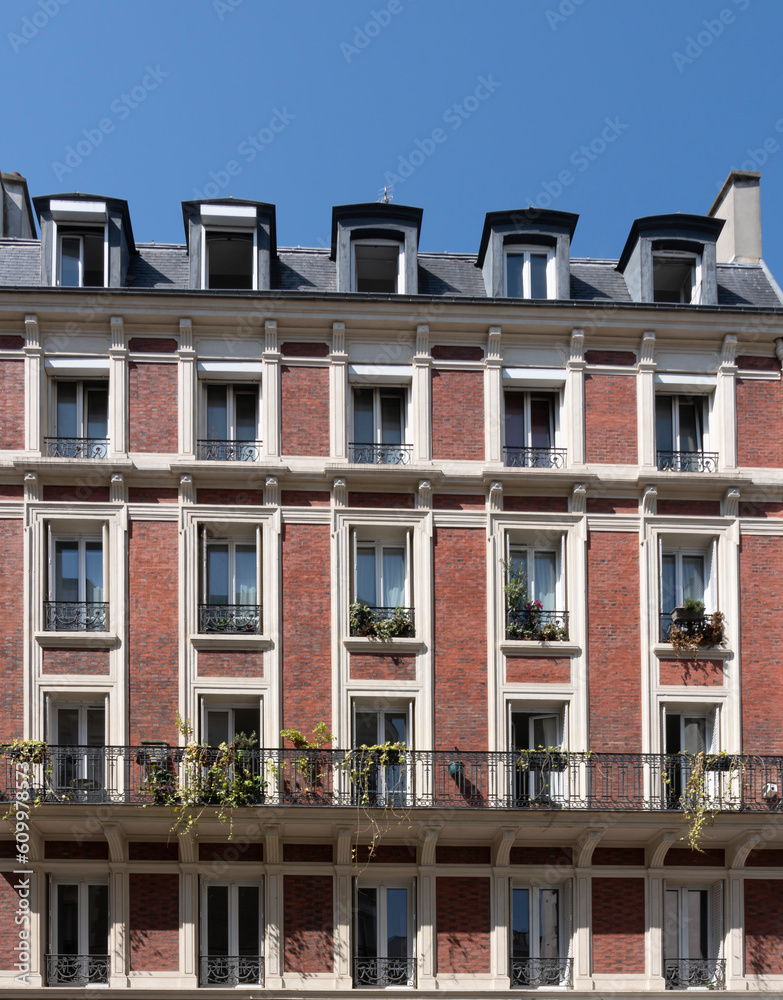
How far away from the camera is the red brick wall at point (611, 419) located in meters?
21.8

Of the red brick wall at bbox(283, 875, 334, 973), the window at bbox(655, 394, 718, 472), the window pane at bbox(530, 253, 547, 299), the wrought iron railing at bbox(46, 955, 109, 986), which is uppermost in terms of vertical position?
the window pane at bbox(530, 253, 547, 299)

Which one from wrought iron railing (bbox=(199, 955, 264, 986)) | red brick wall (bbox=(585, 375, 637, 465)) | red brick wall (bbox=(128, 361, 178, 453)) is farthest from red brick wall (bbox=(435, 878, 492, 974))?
red brick wall (bbox=(128, 361, 178, 453))

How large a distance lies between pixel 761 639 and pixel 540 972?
6.72 meters

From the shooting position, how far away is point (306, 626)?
20.8m

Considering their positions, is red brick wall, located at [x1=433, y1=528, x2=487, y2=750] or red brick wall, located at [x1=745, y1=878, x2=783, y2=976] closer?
red brick wall, located at [x1=745, y1=878, x2=783, y2=976]

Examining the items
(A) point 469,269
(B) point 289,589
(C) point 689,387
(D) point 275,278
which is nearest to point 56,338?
(D) point 275,278

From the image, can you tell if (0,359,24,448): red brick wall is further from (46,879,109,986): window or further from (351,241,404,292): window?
(46,879,109,986): window

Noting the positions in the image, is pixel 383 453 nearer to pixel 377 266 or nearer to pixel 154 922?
pixel 377 266

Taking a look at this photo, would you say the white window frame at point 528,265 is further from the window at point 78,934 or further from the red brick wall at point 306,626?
the window at point 78,934

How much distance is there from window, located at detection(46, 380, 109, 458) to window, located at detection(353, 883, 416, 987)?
28.8 ft

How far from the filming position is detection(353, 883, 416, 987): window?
19.9 meters

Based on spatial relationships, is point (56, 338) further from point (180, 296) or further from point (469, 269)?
point (469, 269)

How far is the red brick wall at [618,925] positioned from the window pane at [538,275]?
10429 millimetres

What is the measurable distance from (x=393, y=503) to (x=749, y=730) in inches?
283
